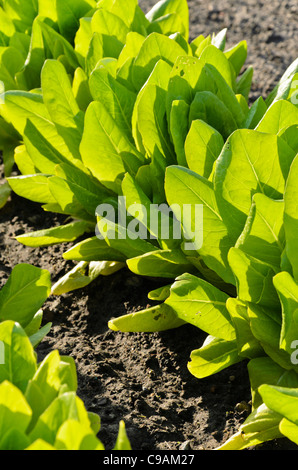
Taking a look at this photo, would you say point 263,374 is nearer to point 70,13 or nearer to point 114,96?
point 114,96

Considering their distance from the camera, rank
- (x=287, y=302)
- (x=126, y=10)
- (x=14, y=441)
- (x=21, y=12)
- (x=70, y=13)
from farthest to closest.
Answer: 1. (x=21, y=12)
2. (x=70, y=13)
3. (x=126, y=10)
4. (x=287, y=302)
5. (x=14, y=441)

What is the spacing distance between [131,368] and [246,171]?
2.31ft

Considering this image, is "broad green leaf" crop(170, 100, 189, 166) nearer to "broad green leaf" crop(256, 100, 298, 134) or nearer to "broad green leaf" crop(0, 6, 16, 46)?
"broad green leaf" crop(256, 100, 298, 134)

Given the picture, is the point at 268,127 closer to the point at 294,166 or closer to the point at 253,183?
the point at 253,183

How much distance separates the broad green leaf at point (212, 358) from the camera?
66.7 inches

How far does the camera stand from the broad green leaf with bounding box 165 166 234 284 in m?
1.64

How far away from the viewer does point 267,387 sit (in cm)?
127

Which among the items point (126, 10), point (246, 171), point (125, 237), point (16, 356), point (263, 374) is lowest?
point (263, 374)

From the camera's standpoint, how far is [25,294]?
5.42ft

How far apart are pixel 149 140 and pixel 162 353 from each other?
642 mm

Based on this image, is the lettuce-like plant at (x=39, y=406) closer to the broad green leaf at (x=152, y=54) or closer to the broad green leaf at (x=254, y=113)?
the broad green leaf at (x=254, y=113)

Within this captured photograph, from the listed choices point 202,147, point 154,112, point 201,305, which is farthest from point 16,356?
point 154,112

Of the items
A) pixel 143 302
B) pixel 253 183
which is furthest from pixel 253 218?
pixel 143 302

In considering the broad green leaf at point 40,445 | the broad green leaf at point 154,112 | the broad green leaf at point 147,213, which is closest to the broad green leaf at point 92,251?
the broad green leaf at point 147,213
